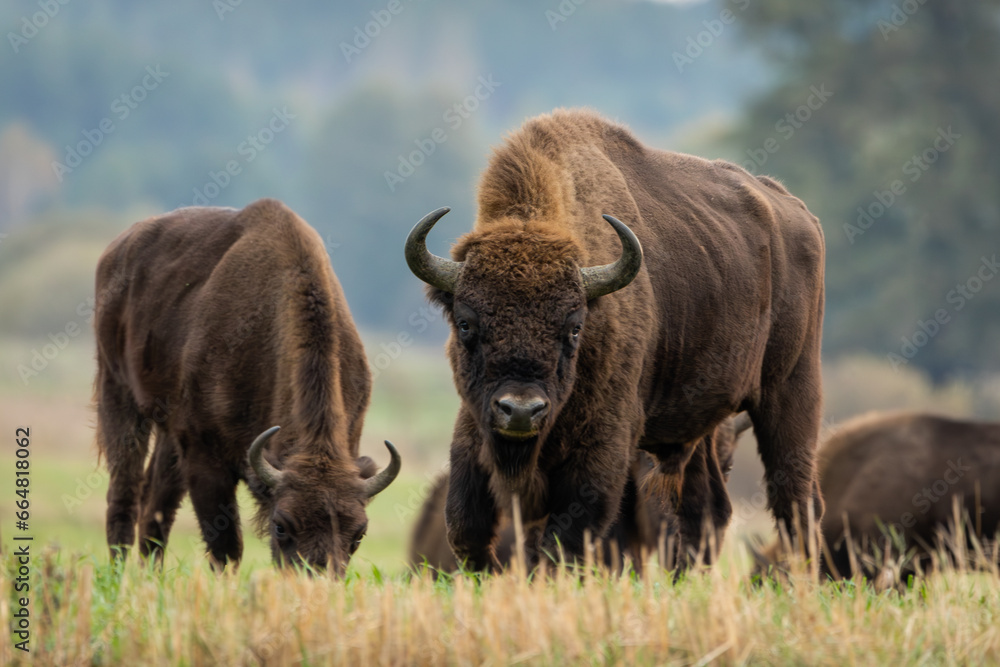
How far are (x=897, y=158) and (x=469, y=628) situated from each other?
1307 inches

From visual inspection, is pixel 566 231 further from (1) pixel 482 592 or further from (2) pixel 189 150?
(2) pixel 189 150

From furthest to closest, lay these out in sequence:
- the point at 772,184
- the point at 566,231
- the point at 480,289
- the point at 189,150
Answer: the point at 189,150
the point at 772,184
the point at 566,231
the point at 480,289

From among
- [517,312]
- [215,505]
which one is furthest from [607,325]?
[215,505]

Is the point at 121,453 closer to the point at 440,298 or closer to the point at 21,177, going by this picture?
the point at 440,298

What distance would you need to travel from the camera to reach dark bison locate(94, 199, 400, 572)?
7.04 meters

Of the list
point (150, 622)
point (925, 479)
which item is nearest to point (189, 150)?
point (925, 479)

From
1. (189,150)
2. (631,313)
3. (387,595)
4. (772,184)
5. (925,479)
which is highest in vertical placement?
(189,150)

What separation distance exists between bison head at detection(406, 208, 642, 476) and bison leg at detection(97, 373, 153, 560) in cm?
421

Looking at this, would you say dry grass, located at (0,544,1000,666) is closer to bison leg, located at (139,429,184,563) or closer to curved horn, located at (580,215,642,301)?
curved horn, located at (580,215,642,301)

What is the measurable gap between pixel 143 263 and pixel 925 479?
9175 mm

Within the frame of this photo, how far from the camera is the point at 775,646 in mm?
4312

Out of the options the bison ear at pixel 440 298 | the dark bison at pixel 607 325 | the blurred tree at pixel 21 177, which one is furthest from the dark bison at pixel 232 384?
the blurred tree at pixel 21 177

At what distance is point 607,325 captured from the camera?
625cm

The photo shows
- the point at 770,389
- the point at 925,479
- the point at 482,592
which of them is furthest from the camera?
the point at 925,479
